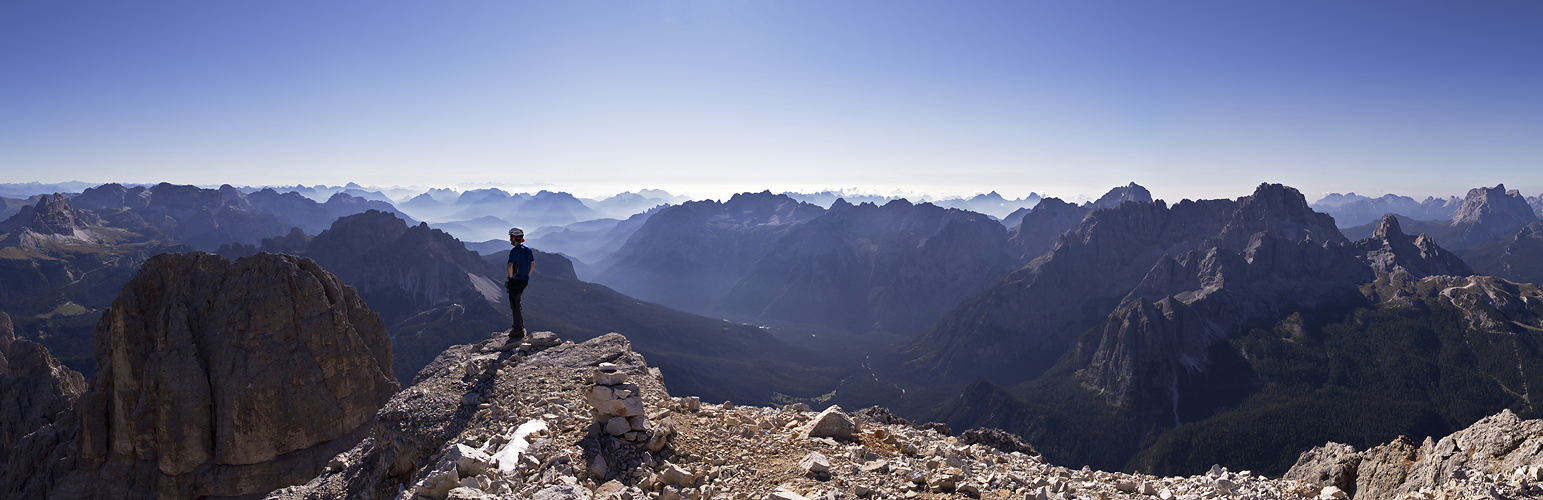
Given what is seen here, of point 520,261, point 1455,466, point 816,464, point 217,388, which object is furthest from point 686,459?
point 217,388

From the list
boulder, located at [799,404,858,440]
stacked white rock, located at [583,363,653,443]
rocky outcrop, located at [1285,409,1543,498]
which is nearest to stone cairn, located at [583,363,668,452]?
stacked white rock, located at [583,363,653,443]

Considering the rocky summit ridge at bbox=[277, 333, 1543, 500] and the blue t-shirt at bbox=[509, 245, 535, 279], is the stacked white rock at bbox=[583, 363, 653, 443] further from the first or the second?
the blue t-shirt at bbox=[509, 245, 535, 279]

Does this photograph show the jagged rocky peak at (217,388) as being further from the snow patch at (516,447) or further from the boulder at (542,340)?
the snow patch at (516,447)

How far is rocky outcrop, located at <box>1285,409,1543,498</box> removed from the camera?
13609 millimetres

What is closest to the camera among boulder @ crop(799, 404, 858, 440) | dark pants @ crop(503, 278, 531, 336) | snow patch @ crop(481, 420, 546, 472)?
snow patch @ crop(481, 420, 546, 472)

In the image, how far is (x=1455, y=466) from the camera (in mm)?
17500

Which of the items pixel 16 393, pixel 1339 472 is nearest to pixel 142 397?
pixel 16 393

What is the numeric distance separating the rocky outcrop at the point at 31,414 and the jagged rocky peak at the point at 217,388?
4.78 meters

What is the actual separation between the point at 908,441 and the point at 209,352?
77793 millimetres

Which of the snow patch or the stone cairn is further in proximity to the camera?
the stone cairn

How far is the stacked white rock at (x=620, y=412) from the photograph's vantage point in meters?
17.2

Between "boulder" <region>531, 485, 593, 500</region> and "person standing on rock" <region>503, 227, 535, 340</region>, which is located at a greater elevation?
"person standing on rock" <region>503, 227, 535, 340</region>

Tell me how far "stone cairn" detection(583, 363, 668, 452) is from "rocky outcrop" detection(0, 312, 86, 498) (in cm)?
8401

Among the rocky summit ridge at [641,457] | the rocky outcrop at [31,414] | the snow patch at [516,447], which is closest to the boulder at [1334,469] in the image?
the rocky summit ridge at [641,457]
